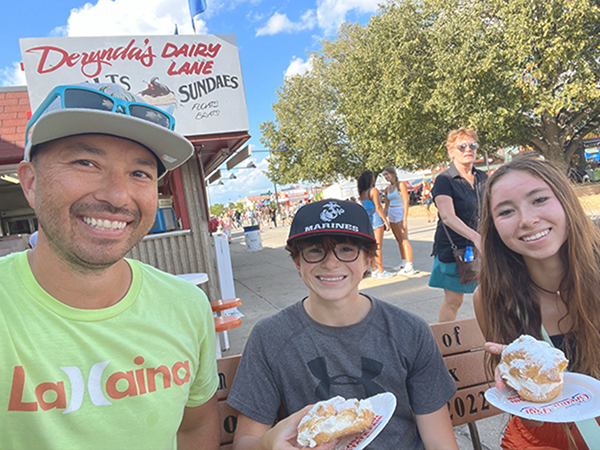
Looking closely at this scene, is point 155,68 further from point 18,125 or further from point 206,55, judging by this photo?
point 18,125

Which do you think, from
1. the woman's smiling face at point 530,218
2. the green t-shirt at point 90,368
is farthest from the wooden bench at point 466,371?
the green t-shirt at point 90,368

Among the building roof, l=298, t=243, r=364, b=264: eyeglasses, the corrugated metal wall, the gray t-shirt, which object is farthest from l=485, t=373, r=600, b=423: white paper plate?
the building roof

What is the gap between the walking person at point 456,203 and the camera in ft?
11.7

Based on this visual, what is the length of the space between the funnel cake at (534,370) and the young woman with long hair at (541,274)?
6.8 inches

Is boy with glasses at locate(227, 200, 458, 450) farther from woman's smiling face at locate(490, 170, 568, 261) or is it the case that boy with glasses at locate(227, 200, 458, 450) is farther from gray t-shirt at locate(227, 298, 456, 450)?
woman's smiling face at locate(490, 170, 568, 261)

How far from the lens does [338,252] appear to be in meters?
1.78

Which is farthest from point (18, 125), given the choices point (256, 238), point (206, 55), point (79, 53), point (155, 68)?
point (256, 238)

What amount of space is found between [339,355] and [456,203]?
247 centimetres

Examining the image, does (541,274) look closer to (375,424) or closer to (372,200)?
(375,424)

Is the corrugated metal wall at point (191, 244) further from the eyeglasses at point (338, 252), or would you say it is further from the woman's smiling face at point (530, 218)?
the woman's smiling face at point (530, 218)

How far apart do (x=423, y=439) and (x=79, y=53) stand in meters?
5.99

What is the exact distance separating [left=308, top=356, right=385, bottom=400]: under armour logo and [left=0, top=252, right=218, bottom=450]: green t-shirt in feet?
1.78

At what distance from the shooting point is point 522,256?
2.13m

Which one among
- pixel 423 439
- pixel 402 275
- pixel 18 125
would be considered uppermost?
pixel 18 125
